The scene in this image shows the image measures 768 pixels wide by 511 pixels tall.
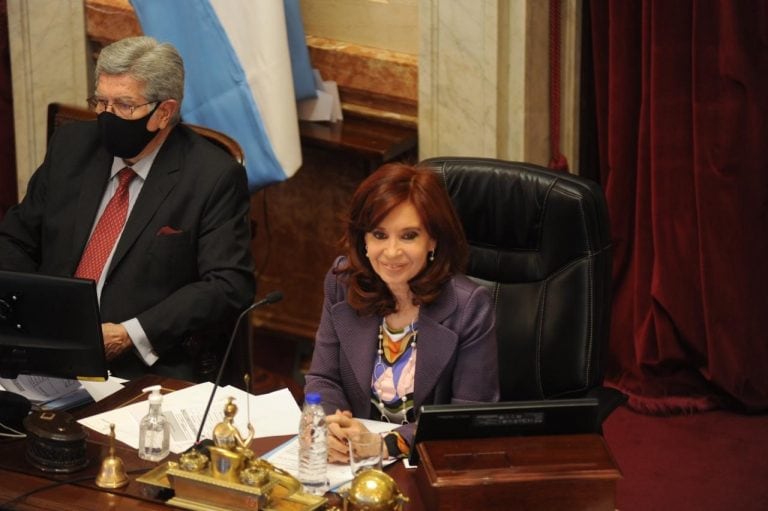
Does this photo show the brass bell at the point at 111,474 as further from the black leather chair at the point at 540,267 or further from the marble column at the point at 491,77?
the marble column at the point at 491,77

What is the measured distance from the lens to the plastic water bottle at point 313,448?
281 centimetres

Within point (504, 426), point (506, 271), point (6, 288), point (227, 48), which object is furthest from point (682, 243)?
point (6, 288)

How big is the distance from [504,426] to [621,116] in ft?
6.83

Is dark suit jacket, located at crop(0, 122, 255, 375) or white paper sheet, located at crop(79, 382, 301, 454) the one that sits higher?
dark suit jacket, located at crop(0, 122, 255, 375)

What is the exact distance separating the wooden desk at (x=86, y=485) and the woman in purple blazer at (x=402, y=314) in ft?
0.96

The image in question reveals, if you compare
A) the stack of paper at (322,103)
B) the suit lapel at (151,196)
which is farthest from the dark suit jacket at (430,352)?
the stack of paper at (322,103)

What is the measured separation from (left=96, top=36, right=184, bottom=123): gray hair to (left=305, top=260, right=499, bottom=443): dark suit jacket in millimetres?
893

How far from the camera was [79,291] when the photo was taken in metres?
3.04

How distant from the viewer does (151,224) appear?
3865mm

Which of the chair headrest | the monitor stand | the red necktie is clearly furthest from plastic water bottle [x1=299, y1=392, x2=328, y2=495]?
the red necktie

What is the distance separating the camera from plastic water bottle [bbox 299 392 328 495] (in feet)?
9.21

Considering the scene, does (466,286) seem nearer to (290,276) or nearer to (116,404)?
(116,404)

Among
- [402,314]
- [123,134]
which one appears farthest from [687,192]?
[123,134]

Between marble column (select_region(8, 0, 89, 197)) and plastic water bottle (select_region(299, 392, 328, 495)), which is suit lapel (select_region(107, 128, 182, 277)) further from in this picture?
marble column (select_region(8, 0, 89, 197))
